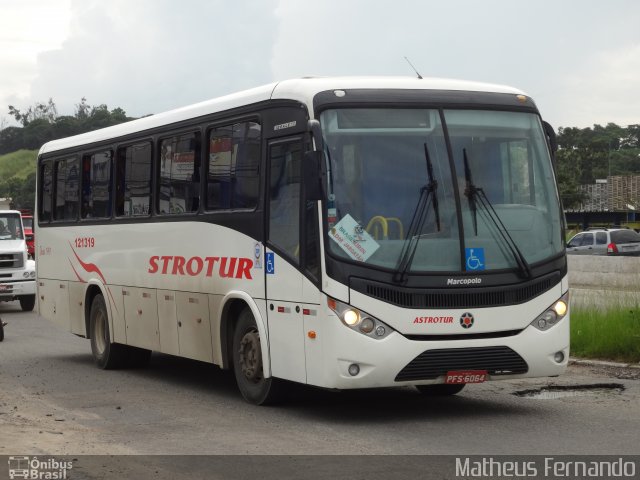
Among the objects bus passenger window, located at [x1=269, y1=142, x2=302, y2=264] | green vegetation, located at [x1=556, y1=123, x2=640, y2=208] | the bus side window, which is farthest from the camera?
green vegetation, located at [x1=556, y1=123, x2=640, y2=208]

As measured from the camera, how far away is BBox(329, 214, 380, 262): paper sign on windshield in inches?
→ 422

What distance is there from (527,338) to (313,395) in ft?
8.98

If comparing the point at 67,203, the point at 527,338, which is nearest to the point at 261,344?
the point at 527,338

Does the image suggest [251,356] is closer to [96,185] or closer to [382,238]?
[382,238]

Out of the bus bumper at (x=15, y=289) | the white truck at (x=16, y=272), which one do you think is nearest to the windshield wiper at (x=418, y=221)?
the white truck at (x=16, y=272)

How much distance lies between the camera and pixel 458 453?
365 inches

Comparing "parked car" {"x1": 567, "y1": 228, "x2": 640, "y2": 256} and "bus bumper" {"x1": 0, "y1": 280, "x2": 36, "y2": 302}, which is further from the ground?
"parked car" {"x1": 567, "y1": 228, "x2": 640, "y2": 256}

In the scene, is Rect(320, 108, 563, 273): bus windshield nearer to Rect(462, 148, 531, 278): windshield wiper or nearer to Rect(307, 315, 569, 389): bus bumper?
Rect(462, 148, 531, 278): windshield wiper

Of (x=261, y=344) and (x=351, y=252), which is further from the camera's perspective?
(x=261, y=344)

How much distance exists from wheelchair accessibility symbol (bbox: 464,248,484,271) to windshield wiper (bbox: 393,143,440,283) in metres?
0.34

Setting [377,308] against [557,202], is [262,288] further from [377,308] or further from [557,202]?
[557,202]

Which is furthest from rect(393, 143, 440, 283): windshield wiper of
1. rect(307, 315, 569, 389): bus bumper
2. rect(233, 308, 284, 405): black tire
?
rect(233, 308, 284, 405): black tire

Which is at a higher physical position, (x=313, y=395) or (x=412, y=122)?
(x=412, y=122)

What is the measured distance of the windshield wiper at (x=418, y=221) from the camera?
10.7m
